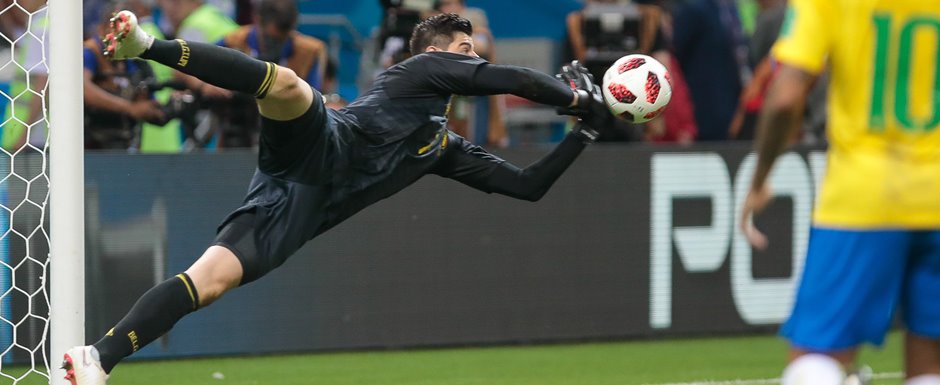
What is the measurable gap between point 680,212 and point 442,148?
347cm

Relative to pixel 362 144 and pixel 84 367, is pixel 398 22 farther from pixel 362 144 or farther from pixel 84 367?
pixel 84 367

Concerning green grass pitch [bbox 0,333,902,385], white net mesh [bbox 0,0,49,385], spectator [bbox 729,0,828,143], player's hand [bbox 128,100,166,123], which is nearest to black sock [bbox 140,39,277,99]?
white net mesh [bbox 0,0,49,385]

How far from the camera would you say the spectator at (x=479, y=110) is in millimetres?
9836

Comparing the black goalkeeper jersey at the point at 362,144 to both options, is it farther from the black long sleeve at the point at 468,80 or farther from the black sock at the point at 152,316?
the black sock at the point at 152,316

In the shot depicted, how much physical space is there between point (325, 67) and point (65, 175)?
3815mm

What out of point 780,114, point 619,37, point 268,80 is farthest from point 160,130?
point 780,114

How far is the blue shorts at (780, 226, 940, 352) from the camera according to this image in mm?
3791

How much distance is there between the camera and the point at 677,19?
10.8 m

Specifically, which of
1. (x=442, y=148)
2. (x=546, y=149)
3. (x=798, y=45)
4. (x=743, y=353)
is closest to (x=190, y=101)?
(x=546, y=149)

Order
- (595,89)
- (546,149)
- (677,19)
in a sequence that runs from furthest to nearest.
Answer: (677,19) < (546,149) < (595,89)

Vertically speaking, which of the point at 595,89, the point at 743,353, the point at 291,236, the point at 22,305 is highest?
the point at 595,89

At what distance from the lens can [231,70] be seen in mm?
5473

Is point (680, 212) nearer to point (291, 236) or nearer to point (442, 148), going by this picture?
point (442, 148)

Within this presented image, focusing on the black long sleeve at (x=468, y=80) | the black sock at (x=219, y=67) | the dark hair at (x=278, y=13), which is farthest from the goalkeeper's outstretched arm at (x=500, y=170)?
the dark hair at (x=278, y=13)
